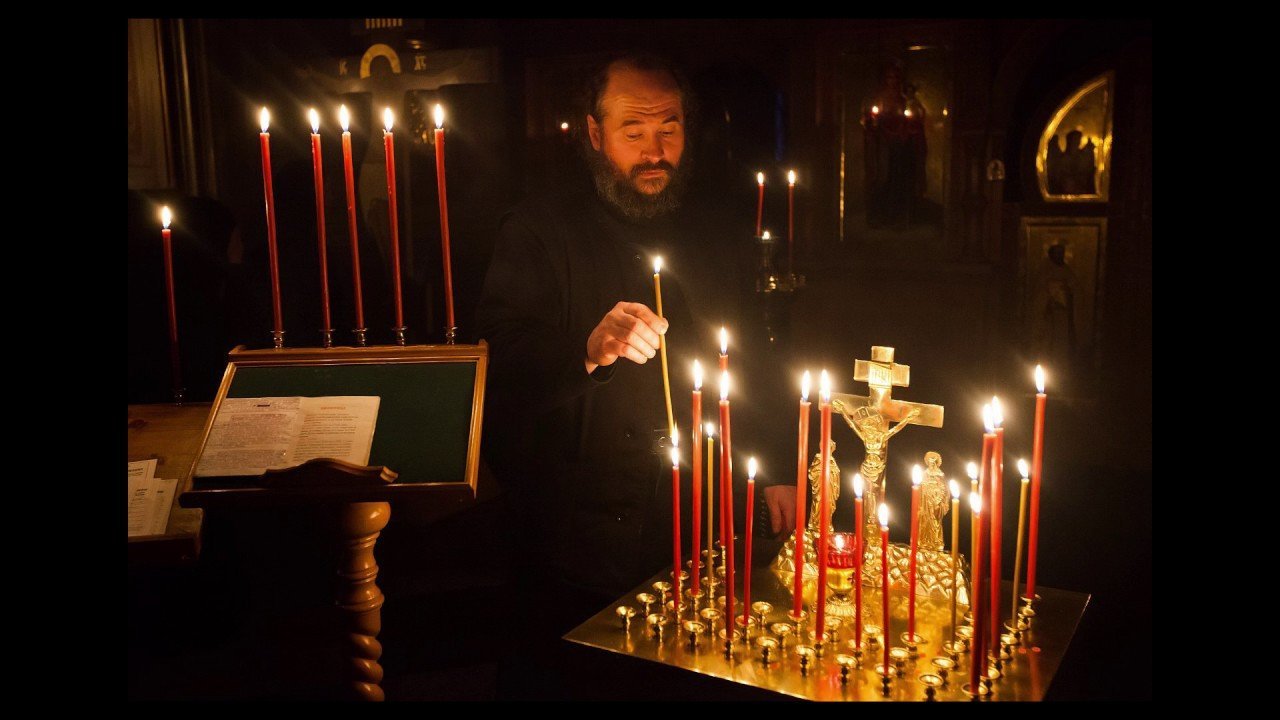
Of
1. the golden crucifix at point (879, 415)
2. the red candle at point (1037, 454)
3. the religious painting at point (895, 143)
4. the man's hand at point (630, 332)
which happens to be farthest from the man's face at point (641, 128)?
the religious painting at point (895, 143)

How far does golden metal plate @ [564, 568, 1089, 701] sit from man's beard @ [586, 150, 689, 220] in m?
1.18

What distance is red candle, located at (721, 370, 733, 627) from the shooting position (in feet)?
5.57

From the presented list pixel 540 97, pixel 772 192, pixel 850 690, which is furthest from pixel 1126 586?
pixel 540 97

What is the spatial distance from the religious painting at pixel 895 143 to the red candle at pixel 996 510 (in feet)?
15.2

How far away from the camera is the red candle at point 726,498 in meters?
1.70

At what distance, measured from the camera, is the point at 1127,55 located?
18.6ft

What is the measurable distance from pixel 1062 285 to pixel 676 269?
A: 162 inches

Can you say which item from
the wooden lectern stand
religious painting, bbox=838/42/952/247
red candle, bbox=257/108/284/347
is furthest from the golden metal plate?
religious painting, bbox=838/42/952/247

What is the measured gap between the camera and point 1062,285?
5953mm

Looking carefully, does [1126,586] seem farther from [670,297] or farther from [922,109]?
[922,109]

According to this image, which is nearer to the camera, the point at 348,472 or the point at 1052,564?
the point at 348,472

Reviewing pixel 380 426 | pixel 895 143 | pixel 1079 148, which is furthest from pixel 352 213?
Result: pixel 1079 148

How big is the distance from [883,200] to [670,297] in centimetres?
367

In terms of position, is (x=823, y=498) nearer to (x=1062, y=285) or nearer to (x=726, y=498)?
(x=726, y=498)
